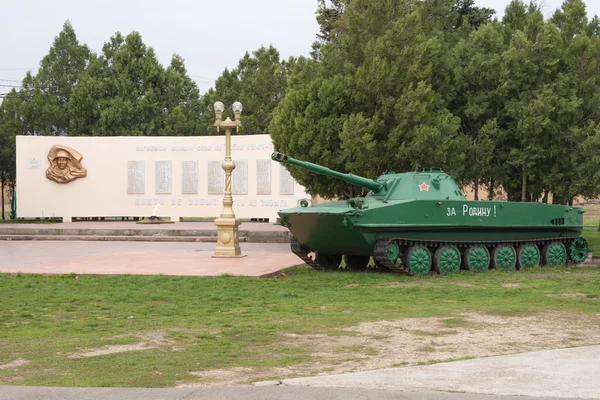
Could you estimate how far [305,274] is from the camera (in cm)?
1661

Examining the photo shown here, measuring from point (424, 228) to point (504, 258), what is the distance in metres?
2.60

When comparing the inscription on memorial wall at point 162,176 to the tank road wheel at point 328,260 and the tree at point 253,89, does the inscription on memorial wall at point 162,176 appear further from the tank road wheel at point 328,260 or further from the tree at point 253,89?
the tank road wheel at point 328,260

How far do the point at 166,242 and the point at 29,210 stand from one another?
9.98 metres

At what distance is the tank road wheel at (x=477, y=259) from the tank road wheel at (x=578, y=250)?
301 centimetres

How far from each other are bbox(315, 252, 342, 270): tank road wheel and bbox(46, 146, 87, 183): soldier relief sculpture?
18.8 meters

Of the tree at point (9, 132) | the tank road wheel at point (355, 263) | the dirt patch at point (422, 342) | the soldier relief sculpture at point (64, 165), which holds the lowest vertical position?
the dirt patch at point (422, 342)

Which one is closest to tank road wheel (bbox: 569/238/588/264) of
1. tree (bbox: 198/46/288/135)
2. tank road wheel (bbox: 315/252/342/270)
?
tank road wheel (bbox: 315/252/342/270)

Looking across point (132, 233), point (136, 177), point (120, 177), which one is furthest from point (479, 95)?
point (120, 177)

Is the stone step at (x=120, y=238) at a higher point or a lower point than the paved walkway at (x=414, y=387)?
higher

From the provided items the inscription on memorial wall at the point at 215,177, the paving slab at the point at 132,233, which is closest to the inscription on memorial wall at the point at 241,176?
the inscription on memorial wall at the point at 215,177

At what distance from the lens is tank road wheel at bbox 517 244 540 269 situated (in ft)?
59.9

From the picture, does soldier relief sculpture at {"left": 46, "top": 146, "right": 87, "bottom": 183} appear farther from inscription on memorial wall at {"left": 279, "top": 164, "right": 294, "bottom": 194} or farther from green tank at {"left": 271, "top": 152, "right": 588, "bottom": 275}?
green tank at {"left": 271, "top": 152, "right": 588, "bottom": 275}

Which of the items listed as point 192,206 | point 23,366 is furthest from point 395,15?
point 23,366

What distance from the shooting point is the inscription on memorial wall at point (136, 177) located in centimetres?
3428
